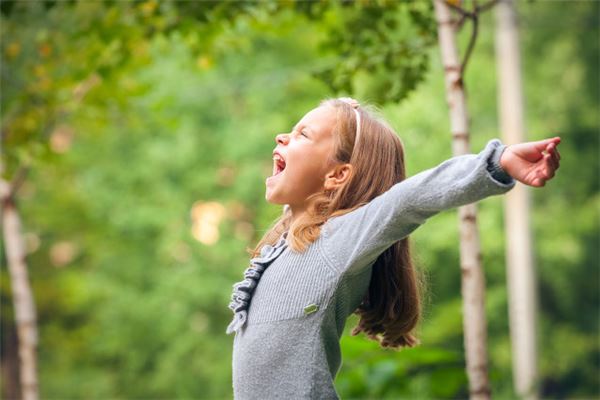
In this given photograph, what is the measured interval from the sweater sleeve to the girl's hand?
44 mm

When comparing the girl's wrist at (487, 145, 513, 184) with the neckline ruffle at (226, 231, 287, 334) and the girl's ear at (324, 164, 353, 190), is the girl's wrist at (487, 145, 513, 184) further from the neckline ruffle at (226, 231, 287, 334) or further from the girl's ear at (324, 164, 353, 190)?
the neckline ruffle at (226, 231, 287, 334)

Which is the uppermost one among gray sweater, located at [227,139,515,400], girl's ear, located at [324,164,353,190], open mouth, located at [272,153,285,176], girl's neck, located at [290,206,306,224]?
open mouth, located at [272,153,285,176]

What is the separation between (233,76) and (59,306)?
631 centimetres

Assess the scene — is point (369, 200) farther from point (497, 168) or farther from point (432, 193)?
point (497, 168)

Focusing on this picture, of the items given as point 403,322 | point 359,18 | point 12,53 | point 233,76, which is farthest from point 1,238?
point 403,322

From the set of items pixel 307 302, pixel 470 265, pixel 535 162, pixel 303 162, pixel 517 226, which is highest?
pixel 517 226

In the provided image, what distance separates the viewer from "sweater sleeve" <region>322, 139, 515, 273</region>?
217 cm

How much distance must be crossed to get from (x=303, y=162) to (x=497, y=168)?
64 cm

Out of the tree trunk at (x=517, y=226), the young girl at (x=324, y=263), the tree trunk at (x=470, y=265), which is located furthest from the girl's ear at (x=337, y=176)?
the tree trunk at (x=517, y=226)

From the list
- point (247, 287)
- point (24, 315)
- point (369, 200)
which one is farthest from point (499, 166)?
point (24, 315)

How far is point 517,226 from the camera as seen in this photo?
13391 mm

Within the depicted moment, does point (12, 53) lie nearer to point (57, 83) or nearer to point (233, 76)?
point (57, 83)

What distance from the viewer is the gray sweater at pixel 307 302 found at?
2.45 m

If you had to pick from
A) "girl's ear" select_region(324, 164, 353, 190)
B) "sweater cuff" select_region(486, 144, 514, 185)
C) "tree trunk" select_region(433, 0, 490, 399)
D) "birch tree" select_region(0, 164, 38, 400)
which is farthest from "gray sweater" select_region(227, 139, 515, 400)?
"birch tree" select_region(0, 164, 38, 400)
